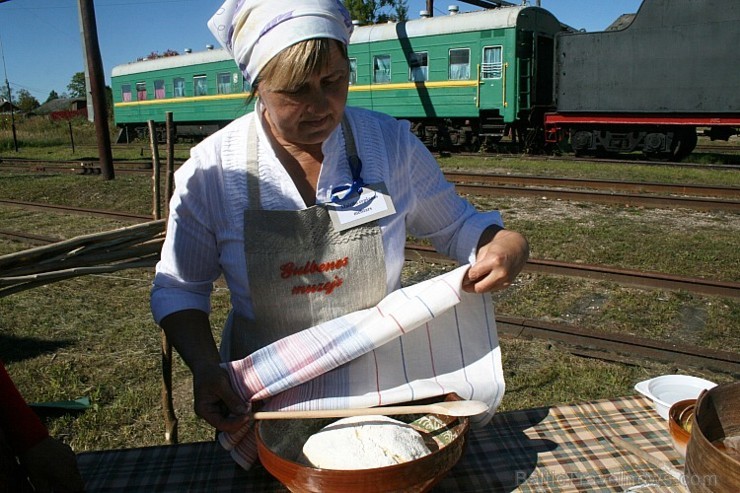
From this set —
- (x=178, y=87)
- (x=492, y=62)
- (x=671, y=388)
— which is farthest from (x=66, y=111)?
(x=671, y=388)

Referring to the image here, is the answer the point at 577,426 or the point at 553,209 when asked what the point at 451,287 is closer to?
the point at 577,426

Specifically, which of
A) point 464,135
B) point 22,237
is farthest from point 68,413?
point 464,135

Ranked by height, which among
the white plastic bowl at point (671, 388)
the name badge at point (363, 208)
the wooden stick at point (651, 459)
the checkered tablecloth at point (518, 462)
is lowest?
the checkered tablecloth at point (518, 462)

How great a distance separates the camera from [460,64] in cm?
1614

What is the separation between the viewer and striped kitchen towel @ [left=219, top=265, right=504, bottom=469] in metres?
1.38

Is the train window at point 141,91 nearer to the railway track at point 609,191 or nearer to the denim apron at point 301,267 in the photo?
the railway track at point 609,191

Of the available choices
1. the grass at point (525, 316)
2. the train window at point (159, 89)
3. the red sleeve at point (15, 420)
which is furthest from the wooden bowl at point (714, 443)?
the train window at point (159, 89)

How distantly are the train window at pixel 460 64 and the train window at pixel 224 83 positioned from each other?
7.85 metres

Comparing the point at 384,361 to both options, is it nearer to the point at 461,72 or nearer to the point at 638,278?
the point at 638,278

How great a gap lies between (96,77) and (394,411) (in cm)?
1245

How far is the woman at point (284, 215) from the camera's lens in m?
1.44

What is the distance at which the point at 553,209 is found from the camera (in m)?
8.42

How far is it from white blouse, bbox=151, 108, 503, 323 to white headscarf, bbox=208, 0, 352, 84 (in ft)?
0.75

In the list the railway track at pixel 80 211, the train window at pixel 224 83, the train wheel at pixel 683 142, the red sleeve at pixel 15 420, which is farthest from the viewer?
the train window at pixel 224 83
